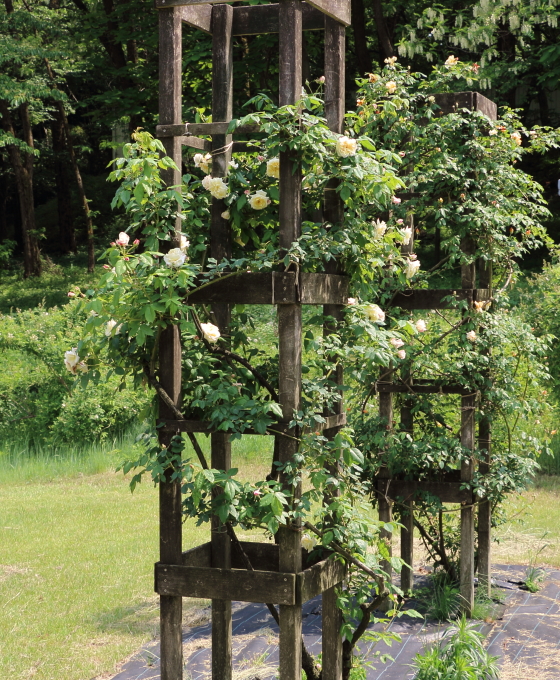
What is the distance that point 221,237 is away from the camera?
138 inches

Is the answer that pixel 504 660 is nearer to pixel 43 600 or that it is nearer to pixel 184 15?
pixel 43 600

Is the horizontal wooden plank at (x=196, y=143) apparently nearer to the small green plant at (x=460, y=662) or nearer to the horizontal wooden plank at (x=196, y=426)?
the horizontal wooden plank at (x=196, y=426)

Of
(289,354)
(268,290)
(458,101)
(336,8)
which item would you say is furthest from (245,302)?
(458,101)

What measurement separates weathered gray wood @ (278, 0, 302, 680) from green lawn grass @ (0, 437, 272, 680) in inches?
65.8

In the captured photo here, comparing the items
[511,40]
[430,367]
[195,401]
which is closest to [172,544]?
[195,401]

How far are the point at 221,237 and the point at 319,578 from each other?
1.37 meters

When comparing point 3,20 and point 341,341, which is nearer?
point 341,341

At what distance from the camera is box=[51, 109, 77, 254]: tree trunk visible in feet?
70.8

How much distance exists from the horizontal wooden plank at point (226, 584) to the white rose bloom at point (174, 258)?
1.14 meters

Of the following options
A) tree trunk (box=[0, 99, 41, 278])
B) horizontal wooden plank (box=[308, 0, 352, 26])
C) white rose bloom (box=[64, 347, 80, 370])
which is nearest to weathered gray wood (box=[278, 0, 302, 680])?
horizontal wooden plank (box=[308, 0, 352, 26])

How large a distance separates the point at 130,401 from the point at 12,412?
144 centimetres

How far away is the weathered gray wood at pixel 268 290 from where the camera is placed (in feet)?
10.3

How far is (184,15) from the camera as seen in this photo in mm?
3398

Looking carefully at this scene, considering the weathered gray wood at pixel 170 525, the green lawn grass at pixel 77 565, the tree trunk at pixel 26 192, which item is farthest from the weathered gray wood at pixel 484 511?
the tree trunk at pixel 26 192
